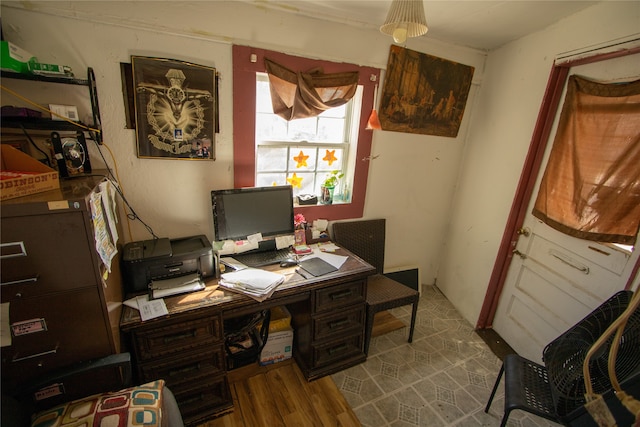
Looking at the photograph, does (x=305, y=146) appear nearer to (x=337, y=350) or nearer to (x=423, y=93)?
(x=423, y=93)

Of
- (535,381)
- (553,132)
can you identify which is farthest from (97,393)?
(553,132)

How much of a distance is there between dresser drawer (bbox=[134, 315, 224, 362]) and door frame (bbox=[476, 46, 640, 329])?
2.29 m

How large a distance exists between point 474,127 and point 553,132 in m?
0.71

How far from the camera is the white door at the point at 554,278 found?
175 centimetres

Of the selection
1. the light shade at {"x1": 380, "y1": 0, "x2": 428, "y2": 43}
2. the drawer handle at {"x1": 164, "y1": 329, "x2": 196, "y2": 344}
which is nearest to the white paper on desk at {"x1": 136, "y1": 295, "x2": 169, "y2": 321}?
the drawer handle at {"x1": 164, "y1": 329, "x2": 196, "y2": 344}

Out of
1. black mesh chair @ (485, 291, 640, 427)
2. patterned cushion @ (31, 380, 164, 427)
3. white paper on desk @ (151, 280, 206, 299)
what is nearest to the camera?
patterned cushion @ (31, 380, 164, 427)

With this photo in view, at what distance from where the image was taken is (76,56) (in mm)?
1562

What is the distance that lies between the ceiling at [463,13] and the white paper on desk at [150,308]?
187 centimetres

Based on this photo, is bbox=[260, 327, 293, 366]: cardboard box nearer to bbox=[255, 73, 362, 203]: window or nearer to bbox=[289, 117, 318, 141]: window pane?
bbox=[255, 73, 362, 203]: window

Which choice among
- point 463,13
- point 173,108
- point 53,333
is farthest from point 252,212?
point 463,13

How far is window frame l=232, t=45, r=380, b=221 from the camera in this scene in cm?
190

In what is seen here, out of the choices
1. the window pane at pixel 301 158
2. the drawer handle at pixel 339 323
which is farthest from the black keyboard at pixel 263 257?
the window pane at pixel 301 158

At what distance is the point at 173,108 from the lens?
1800 millimetres

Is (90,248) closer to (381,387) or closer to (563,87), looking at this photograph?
(381,387)
